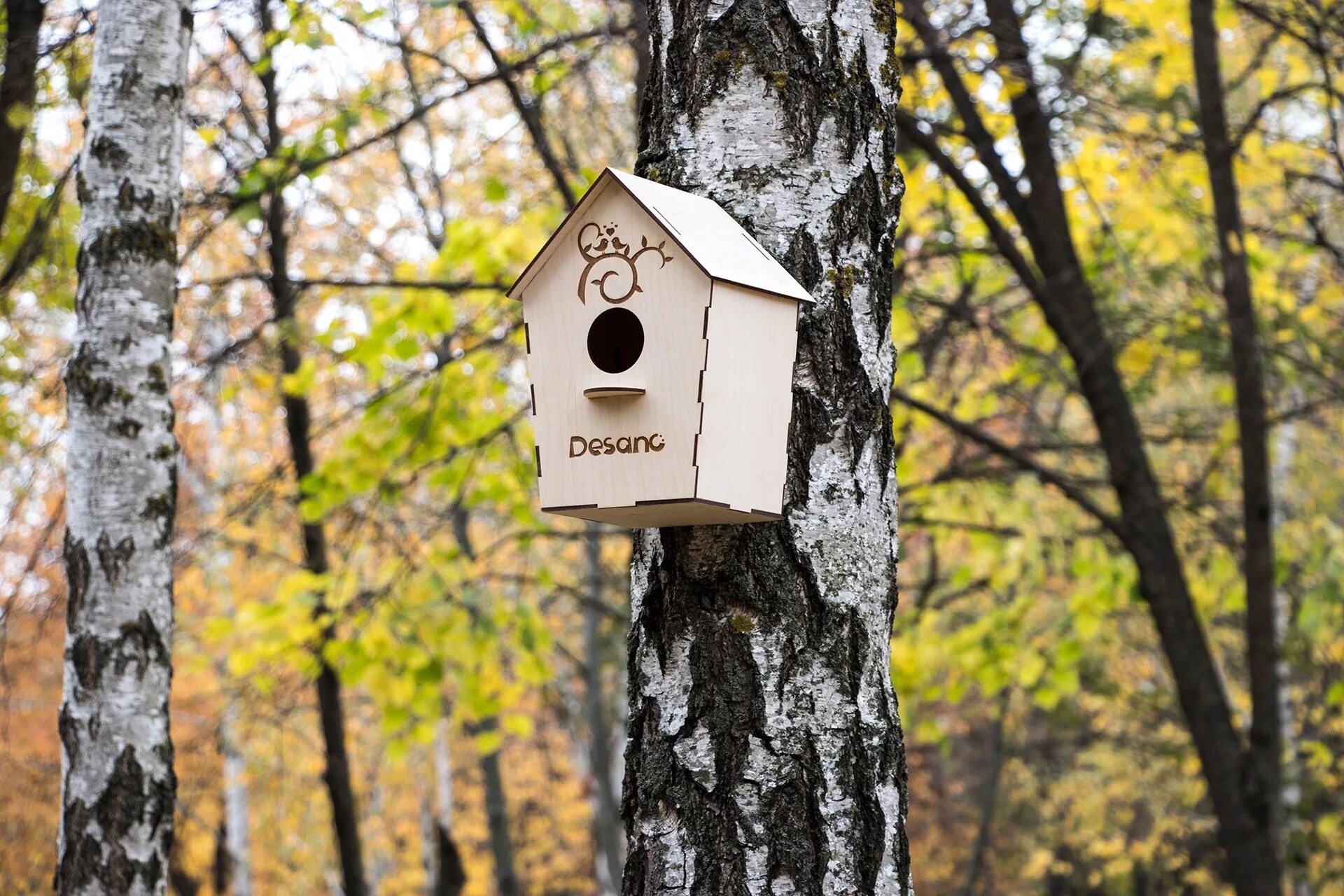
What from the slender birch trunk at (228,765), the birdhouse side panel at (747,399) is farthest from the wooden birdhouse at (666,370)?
the slender birch trunk at (228,765)

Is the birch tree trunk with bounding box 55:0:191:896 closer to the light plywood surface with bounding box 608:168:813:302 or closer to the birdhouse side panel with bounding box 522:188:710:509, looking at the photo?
the birdhouse side panel with bounding box 522:188:710:509

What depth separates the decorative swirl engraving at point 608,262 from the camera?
1574 mm

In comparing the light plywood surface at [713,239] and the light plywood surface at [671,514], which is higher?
the light plywood surface at [713,239]

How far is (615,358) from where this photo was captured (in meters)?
1.69

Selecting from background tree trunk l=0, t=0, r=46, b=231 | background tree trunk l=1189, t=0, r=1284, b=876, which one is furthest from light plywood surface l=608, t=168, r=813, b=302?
background tree trunk l=1189, t=0, r=1284, b=876

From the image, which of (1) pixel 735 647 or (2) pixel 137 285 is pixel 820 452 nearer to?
(1) pixel 735 647

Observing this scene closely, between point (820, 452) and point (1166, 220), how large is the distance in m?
4.64

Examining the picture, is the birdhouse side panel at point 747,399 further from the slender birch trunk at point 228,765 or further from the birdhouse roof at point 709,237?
the slender birch trunk at point 228,765

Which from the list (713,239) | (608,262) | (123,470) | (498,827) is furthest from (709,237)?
(498,827)

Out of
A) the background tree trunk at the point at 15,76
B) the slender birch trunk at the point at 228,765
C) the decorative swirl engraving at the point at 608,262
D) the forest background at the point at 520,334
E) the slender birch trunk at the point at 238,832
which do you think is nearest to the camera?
the decorative swirl engraving at the point at 608,262

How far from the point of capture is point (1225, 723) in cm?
485

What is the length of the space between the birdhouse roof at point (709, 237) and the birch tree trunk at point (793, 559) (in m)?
0.09

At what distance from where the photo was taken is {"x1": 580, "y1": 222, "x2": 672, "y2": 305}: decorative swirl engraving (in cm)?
157

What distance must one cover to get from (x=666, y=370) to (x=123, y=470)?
182 centimetres
